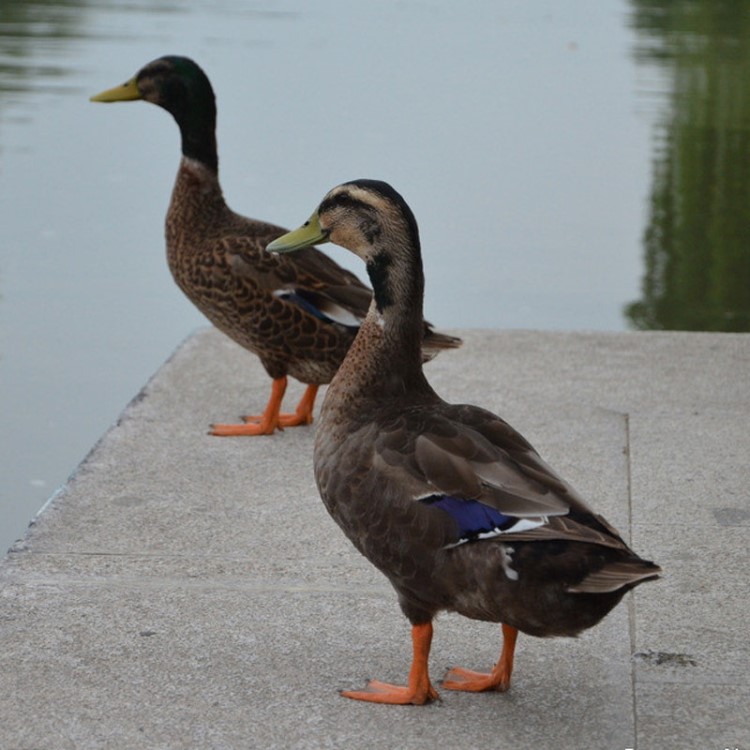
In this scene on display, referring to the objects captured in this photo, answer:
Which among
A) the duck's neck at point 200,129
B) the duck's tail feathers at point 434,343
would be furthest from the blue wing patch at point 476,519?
the duck's neck at point 200,129

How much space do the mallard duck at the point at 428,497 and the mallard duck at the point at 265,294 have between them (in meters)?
1.58

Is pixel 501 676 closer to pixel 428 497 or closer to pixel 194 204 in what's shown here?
pixel 428 497

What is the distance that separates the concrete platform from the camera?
11.3 feet

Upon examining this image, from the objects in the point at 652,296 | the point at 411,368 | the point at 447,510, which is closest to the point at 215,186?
the point at 411,368

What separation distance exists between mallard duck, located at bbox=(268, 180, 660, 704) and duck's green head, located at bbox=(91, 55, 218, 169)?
218 centimetres

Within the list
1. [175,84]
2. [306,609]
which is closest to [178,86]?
[175,84]

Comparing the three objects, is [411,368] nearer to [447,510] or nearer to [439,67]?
[447,510]

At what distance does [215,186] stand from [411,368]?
2430 mm

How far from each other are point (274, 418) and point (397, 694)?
2.30 meters

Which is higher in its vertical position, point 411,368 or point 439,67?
point 411,368

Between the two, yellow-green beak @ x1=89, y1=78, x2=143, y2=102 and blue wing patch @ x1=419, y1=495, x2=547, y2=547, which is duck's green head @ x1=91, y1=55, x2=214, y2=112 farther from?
blue wing patch @ x1=419, y1=495, x2=547, y2=547

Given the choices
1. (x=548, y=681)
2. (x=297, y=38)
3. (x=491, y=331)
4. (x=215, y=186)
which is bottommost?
(x=297, y=38)

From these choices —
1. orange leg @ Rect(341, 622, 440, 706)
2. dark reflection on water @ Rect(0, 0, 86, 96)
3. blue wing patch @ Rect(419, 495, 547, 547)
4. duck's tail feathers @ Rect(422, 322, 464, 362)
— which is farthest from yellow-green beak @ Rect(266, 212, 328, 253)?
dark reflection on water @ Rect(0, 0, 86, 96)

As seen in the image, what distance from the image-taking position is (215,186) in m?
6.07
